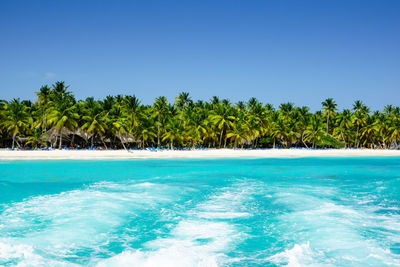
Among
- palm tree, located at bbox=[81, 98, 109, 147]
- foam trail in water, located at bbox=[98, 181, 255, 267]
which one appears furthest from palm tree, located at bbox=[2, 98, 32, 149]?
foam trail in water, located at bbox=[98, 181, 255, 267]

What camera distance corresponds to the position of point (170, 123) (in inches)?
2010

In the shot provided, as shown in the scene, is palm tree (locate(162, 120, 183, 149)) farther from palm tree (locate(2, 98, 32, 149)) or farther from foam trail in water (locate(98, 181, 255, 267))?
foam trail in water (locate(98, 181, 255, 267))

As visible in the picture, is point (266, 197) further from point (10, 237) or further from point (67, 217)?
point (10, 237)

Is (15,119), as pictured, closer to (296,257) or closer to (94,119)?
(94,119)

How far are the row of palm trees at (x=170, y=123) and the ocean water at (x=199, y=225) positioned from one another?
1262 inches

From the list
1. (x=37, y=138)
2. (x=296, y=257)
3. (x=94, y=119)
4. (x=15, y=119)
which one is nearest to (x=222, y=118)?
(x=94, y=119)

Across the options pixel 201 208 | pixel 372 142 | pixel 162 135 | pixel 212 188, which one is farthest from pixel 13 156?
pixel 372 142

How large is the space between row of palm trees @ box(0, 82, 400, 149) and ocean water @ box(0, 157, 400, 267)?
32.1 meters

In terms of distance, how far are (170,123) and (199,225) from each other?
4130cm

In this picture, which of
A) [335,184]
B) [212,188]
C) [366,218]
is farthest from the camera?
[335,184]

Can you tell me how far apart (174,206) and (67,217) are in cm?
396

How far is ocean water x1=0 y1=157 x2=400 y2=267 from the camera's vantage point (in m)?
7.59

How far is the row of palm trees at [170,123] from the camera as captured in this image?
4853 centimetres

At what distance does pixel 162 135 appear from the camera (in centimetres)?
5247
